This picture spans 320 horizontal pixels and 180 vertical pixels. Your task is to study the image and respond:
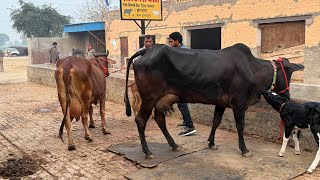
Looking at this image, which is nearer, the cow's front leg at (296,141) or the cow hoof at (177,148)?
the cow's front leg at (296,141)

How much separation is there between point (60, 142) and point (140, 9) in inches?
208

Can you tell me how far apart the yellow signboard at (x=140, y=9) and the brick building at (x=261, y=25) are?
5641 mm

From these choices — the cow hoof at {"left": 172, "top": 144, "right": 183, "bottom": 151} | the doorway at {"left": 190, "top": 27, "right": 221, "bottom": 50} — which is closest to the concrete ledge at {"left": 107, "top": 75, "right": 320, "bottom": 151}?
the cow hoof at {"left": 172, "top": 144, "right": 183, "bottom": 151}

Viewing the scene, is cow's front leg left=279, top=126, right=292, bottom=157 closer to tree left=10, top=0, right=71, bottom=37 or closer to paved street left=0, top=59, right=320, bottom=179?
paved street left=0, top=59, right=320, bottom=179

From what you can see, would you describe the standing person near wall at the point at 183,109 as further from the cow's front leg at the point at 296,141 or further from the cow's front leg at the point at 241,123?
the cow's front leg at the point at 296,141

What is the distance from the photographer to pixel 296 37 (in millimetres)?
13383

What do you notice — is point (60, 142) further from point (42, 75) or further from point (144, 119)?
point (42, 75)

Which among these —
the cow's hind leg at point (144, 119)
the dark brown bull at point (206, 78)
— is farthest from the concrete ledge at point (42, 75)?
the dark brown bull at point (206, 78)

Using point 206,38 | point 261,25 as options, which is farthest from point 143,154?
point 206,38

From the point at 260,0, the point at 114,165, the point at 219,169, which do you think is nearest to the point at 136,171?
the point at 114,165

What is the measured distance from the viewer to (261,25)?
14484 millimetres

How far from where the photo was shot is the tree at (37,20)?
43.9 metres

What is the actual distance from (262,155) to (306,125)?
0.92 m

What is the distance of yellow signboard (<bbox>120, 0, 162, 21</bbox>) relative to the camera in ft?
32.2
